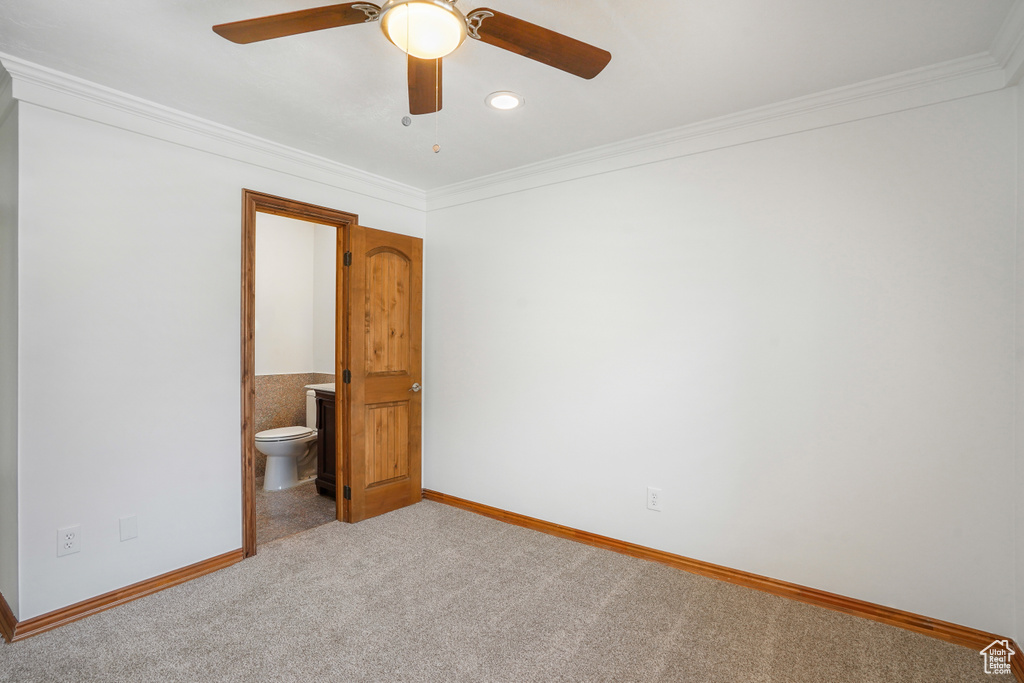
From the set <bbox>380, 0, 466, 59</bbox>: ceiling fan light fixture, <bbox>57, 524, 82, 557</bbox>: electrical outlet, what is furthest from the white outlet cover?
<bbox>380, 0, 466, 59</bbox>: ceiling fan light fixture

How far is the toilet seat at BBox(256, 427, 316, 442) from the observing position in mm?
4247

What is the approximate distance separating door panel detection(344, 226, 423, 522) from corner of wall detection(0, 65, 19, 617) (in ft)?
5.56

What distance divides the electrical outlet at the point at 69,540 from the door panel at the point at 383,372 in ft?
4.88

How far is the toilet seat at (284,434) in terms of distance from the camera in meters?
4.25

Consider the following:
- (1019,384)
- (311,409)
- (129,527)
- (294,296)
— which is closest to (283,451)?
(311,409)

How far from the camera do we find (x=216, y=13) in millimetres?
1873

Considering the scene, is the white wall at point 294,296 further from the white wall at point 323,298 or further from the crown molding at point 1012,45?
the crown molding at point 1012,45

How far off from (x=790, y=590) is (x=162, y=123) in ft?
13.3

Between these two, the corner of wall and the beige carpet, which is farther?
the corner of wall

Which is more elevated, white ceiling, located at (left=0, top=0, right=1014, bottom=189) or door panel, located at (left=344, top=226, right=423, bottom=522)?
white ceiling, located at (left=0, top=0, right=1014, bottom=189)

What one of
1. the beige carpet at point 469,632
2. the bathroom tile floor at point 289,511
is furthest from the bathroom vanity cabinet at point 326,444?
the beige carpet at point 469,632

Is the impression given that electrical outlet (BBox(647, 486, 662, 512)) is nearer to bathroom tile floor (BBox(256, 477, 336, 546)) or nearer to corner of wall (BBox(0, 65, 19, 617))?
bathroom tile floor (BBox(256, 477, 336, 546))

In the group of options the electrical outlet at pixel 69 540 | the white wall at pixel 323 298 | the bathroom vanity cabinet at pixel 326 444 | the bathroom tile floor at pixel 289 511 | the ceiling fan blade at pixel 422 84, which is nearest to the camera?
the ceiling fan blade at pixel 422 84

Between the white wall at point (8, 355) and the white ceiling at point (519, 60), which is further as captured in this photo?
the white wall at point (8, 355)
